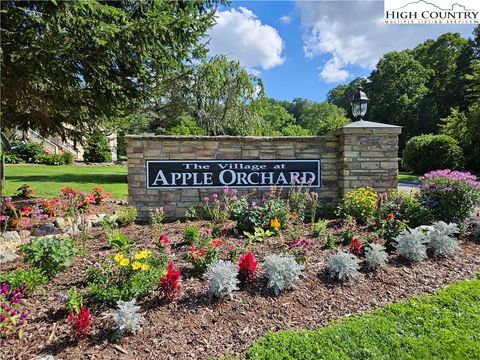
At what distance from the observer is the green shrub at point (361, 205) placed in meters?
4.96

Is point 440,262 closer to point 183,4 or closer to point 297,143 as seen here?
point 297,143

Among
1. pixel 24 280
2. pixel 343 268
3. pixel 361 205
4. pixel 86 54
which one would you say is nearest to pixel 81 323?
pixel 24 280

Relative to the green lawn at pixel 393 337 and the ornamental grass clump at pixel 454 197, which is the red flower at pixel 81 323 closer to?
the green lawn at pixel 393 337

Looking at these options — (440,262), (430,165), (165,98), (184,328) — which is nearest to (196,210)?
(184,328)

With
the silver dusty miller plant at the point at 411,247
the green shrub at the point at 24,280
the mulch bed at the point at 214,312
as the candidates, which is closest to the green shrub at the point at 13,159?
the mulch bed at the point at 214,312

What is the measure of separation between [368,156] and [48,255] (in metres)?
4.76

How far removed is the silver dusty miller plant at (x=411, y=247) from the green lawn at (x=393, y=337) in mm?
703

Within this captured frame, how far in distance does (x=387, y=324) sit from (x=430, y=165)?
65.7ft

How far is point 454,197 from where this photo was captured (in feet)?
15.1

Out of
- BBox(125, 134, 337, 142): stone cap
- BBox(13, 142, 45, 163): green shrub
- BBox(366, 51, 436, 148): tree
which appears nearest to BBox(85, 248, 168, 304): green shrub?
BBox(125, 134, 337, 142): stone cap

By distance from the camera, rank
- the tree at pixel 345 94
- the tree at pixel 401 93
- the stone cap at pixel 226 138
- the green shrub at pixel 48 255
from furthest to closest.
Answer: the tree at pixel 345 94
the tree at pixel 401 93
the stone cap at pixel 226 138
the green shrub at pixel 48 255

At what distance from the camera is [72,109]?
22.3 feet

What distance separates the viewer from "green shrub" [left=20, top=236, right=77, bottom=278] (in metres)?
3.10

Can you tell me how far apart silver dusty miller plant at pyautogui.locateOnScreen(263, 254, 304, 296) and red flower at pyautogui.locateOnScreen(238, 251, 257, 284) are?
5.6 inches
